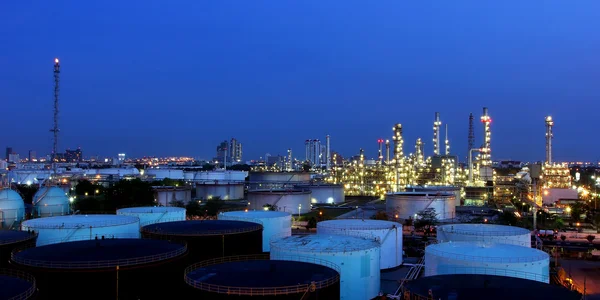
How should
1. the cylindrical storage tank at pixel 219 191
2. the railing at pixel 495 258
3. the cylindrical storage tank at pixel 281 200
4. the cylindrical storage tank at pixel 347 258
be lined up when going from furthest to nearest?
1. the cylindrical storage tank at pixel 219 191
2. the cylindrical storage tank at pixel 281 200
3. the cylindrical storage tank at pixel 347 258
4. the railing at pixel 495 258

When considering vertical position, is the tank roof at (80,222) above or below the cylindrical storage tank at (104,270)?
above

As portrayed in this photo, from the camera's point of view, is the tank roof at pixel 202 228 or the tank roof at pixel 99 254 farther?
the tank roof at pixel 202 228

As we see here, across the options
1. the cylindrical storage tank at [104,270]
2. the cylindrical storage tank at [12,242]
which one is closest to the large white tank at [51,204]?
the cylindrical storage tank at [12,242]

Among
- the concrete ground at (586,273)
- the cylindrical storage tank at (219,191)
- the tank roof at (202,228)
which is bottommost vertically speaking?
the concrete ground at (586,273)

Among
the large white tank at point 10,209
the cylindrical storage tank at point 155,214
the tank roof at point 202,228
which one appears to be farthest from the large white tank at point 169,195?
the tank roof at point 202,228

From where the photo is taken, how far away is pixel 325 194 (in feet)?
161

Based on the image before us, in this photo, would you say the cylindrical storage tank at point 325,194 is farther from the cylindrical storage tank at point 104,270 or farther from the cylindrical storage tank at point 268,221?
the cylindrical storage tank at point 104,270

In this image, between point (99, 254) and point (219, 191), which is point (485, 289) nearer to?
point (99, 254)

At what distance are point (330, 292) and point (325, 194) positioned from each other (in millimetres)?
37412

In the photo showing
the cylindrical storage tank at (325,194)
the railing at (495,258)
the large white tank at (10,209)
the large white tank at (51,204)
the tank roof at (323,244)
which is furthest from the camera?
the cylindrical storage tank at (325,194)

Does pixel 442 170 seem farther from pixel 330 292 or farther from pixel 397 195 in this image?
pixel 330 292

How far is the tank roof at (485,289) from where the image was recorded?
10.0 m

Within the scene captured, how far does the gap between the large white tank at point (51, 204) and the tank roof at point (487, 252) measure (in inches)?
935

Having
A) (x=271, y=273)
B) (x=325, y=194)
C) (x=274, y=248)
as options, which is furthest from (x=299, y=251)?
(x=325, y=194)
